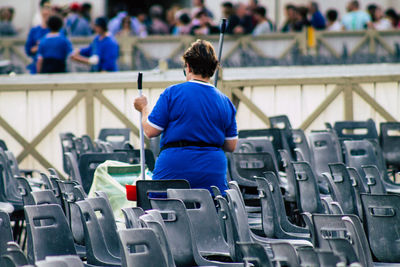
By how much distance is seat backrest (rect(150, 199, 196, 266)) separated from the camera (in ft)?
17.1

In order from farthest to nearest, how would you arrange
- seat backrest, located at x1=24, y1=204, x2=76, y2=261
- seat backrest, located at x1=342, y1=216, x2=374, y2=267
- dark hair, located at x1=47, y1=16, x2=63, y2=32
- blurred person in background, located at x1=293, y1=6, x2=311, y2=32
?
blurred person in background, located at x1=293, y1=6, x2=311, y2=32 < dark hair, located at x1=47, y1=16, x2=63, y2=32 < seat backrest, located at x1=24, y1=204, x2=76, y2=261 < seat backrest, located at x1=342, y1=216, x2=374, y2=267

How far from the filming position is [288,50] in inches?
651

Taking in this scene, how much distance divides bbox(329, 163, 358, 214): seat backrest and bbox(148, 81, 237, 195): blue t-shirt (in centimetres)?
77

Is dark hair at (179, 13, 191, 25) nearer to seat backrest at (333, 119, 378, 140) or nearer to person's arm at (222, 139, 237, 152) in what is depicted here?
seat backrest at (333, 119, 378, 140)

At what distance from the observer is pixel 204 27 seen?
1691cm

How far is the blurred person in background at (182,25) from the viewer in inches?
688

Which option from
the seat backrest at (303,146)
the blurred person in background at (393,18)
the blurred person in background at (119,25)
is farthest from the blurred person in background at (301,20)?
the seat backrest at (303,146)

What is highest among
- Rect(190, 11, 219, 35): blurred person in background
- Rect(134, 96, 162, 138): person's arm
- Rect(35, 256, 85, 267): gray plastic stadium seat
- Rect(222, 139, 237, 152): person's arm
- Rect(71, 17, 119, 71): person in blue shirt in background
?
Rect(190, 11, 219, 35): blurred person in background

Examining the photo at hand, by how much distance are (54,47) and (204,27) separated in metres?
4.23

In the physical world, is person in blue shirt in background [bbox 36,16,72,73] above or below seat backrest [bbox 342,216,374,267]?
above

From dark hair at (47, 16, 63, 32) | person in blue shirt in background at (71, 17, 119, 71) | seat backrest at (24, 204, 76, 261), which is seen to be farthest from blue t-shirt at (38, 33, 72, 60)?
seat backrest at (24, 204, 76, 261)

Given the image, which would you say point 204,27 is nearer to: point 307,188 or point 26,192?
point 307,188

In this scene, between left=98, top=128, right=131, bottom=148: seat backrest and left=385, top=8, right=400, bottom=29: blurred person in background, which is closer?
left=98, top=128, right=131, bottom=148: seat backrest

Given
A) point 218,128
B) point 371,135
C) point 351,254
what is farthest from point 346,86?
point 351,254
